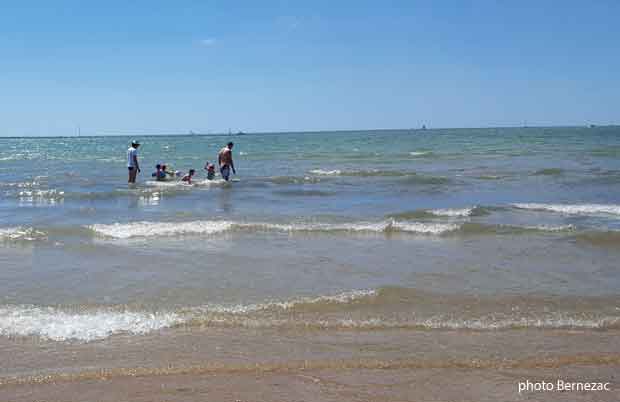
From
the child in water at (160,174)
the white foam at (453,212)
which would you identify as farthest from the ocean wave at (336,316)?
the child in water at (160,174)

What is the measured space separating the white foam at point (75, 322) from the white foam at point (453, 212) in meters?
7.90

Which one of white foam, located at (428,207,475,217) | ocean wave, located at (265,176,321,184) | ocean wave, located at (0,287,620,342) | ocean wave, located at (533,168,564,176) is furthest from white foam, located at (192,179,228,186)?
ocean wave, located at (0,287,620,342)

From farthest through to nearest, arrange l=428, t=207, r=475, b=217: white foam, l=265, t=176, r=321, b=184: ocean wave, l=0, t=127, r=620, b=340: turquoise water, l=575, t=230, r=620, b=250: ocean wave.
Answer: l=265, t=176, r=321, b=184: ocean wave, l=428, t=207, r=475, b=217: white foam, l=575, t=230, r=620, b=250: ocean wave, l=0, t=127, r=620, b=340: turquoise water

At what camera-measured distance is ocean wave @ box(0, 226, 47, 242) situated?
9.07 meters

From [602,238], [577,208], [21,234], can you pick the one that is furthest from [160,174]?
[602,238]

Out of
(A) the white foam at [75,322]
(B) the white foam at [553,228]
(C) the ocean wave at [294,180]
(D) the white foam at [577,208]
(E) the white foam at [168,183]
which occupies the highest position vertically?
(C) the ocean wave at [294,180]

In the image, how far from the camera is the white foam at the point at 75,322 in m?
4.80

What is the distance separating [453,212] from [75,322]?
894 cm

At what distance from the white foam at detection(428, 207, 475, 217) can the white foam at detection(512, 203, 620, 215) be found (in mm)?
1549

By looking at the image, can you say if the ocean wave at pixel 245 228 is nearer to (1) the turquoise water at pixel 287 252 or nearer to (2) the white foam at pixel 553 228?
(1) the turquoise water at pixel 287 252

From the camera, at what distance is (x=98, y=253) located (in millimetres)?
8031

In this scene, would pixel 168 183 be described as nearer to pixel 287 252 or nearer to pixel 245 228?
pixel 245 228

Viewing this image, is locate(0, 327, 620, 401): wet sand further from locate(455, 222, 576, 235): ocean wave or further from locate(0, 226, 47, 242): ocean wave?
locate(0, 226, 47, 242): ocean wave

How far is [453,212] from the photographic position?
39.4 ft
